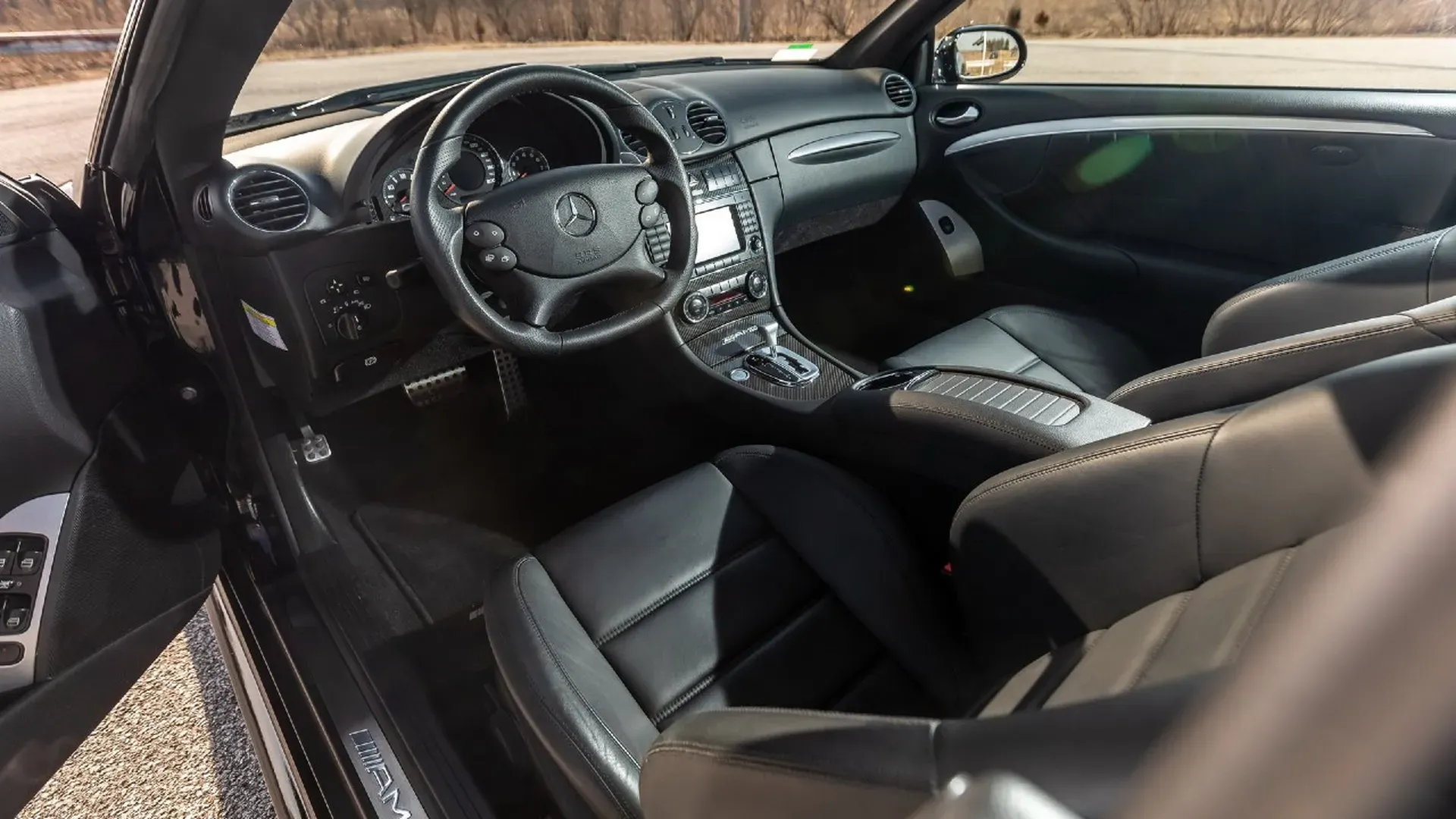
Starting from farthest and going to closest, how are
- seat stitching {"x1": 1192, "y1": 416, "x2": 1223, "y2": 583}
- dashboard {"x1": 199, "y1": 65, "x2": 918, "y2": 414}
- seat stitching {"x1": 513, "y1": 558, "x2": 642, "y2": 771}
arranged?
dashboard {"x1": 199, "y1": 65, "x2": 918, "y2": 414} → seat stitching {"x1": 513, "y1": 558, "x2": 642, "y2": 771} → seat stitching {"x1": 1192, "y1": 416, "x2": 1223, "y2": 583}

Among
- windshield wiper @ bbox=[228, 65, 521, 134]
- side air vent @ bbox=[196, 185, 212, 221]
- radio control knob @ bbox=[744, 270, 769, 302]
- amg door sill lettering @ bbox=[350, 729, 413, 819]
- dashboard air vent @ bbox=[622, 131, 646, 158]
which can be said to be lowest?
amg door sill lettering @ bbox=[350, 729, 413, 819]

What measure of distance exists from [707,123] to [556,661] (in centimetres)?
152

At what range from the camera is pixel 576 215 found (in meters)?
1.62

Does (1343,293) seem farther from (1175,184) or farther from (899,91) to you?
(899,91)

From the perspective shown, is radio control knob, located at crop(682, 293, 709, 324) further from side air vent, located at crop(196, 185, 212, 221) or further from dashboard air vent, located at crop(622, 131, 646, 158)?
side air vent, located at crop(196, 185, 212, 221)

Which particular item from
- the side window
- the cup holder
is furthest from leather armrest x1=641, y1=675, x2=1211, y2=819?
the side window

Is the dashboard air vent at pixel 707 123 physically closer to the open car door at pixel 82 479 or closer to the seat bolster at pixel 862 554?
the seat bolster at pixel 862 554

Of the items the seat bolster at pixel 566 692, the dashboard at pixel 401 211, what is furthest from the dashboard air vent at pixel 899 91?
the seat bolster at pixel 566 692

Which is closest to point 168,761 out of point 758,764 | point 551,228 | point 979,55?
point 551,228

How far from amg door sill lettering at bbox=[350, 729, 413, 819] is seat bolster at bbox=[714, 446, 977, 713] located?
0.69 metres

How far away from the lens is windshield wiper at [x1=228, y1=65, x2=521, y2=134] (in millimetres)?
1751

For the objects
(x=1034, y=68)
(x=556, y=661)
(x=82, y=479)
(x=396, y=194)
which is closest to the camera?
(x=556, y=661)

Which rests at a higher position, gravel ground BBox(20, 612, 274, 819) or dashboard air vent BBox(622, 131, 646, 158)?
dashboard air vent BBox(622, 131, 646, 158)

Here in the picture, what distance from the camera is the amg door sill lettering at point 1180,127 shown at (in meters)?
2.05
